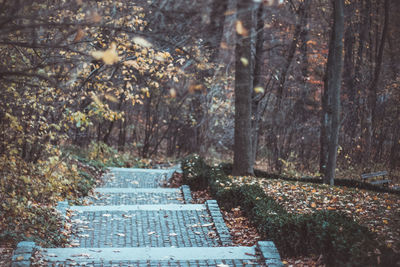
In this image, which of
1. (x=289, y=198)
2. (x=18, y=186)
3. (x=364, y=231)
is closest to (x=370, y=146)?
(x=289, y=198)

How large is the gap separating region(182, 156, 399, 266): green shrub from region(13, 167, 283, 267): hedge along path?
0.35m

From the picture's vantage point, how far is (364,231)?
459cm

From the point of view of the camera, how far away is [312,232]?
4949 mm

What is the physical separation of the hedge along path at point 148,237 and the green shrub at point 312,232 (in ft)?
1.13

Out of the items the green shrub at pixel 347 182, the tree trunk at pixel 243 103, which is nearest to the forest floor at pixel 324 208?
the tree trunk at pixel 243 103

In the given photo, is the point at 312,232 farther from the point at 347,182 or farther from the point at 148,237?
the point at 347,182

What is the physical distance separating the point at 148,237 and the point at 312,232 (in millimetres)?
2911

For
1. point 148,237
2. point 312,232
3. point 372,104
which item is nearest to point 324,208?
point 312,232

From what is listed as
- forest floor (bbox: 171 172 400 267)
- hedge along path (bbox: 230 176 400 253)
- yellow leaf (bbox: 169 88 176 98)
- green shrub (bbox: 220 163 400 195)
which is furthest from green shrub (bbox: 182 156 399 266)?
yellow leaf (bbox: 169 88 176 98)

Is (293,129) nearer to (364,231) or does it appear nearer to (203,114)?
(203,114)

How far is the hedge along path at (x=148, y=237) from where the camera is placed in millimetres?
5027

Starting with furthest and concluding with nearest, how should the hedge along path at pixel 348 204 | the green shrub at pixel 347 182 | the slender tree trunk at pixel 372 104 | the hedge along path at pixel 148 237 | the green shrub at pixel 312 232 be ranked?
the slender tree trunk at pixel 372 104, the green shrub at pixel 347 182, the hedge along path at pixel 348 204, the hedge along path at pixel 148 237, the green shrub at pixel 312 232

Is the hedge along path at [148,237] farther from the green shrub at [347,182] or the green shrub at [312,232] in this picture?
the green shrub at [347,182]

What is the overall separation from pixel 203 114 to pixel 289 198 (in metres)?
10.7
